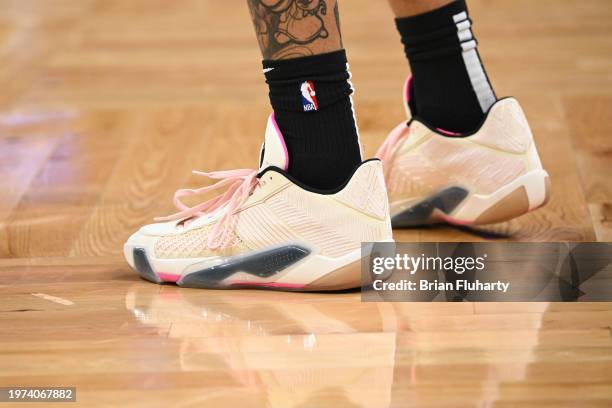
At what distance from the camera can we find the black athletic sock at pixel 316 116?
1129 millimetres

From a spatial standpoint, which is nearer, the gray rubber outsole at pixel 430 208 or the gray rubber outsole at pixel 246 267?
the gray rubber outsole at pixel 246 267

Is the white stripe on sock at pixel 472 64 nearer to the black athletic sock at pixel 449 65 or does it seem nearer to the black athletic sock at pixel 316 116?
the black athletic sock at pixel 449 65

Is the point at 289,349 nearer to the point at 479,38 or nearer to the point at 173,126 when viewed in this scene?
the point at 173,126

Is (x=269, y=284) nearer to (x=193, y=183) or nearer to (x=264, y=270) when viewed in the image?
(x=264, y=270)

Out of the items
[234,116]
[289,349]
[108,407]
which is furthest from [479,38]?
[108,407]

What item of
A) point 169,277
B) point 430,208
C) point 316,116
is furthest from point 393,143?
point 169,277

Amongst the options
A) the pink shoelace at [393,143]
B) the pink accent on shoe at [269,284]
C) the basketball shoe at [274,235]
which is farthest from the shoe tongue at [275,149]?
the pink shoelace at [393,143]

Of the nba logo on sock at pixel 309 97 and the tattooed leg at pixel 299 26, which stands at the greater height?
the tattooed leg at pixel 299 26

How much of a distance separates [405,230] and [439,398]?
18.5 inches

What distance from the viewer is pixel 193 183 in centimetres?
157

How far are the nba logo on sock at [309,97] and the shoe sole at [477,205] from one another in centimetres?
27

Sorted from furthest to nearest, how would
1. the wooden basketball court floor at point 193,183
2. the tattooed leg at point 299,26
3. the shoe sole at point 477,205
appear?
1. the shoe sole at point 477,205
2. the tattooed leg at point 299,26
3. the wooden basketball court floor at point 193,183

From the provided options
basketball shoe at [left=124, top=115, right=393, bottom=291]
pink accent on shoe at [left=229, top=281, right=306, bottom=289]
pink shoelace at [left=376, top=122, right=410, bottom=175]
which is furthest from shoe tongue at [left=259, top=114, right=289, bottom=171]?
pink shoelace at [left=376, top=122, right=410, bottom=175]

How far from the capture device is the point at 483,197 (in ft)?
4.26
